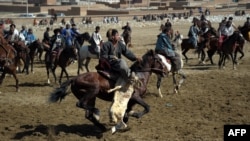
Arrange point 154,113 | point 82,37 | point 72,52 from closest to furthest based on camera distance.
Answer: point 154,113 → point 72,52 → point 82,37

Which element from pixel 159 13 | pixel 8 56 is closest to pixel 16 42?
pixel 8 56

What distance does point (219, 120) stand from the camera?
12219 millimetres

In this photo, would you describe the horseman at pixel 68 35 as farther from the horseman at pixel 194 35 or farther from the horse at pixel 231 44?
the horse at pixel 231 44

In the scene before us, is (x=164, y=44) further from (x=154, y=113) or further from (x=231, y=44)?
(x=231, y=44)

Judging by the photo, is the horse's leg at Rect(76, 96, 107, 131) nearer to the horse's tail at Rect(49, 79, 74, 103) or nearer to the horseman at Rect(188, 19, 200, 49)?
the horse's tail at Rect(49, 79, 74, 103)

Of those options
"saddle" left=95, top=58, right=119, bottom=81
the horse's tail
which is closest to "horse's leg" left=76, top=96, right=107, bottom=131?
the horse's tail

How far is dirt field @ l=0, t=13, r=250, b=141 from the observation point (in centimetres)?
1098

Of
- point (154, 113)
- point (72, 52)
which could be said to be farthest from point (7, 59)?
point (154, 113)

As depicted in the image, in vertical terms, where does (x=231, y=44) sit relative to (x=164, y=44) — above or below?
below

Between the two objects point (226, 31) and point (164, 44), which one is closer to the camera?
point (164, 44)

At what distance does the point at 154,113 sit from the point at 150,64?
7.06 ft

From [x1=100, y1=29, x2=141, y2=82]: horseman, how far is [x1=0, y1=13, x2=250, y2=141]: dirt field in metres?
1.54

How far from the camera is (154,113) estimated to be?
13.3m

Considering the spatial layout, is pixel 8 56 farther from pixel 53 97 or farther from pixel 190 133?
pixel 190 133
